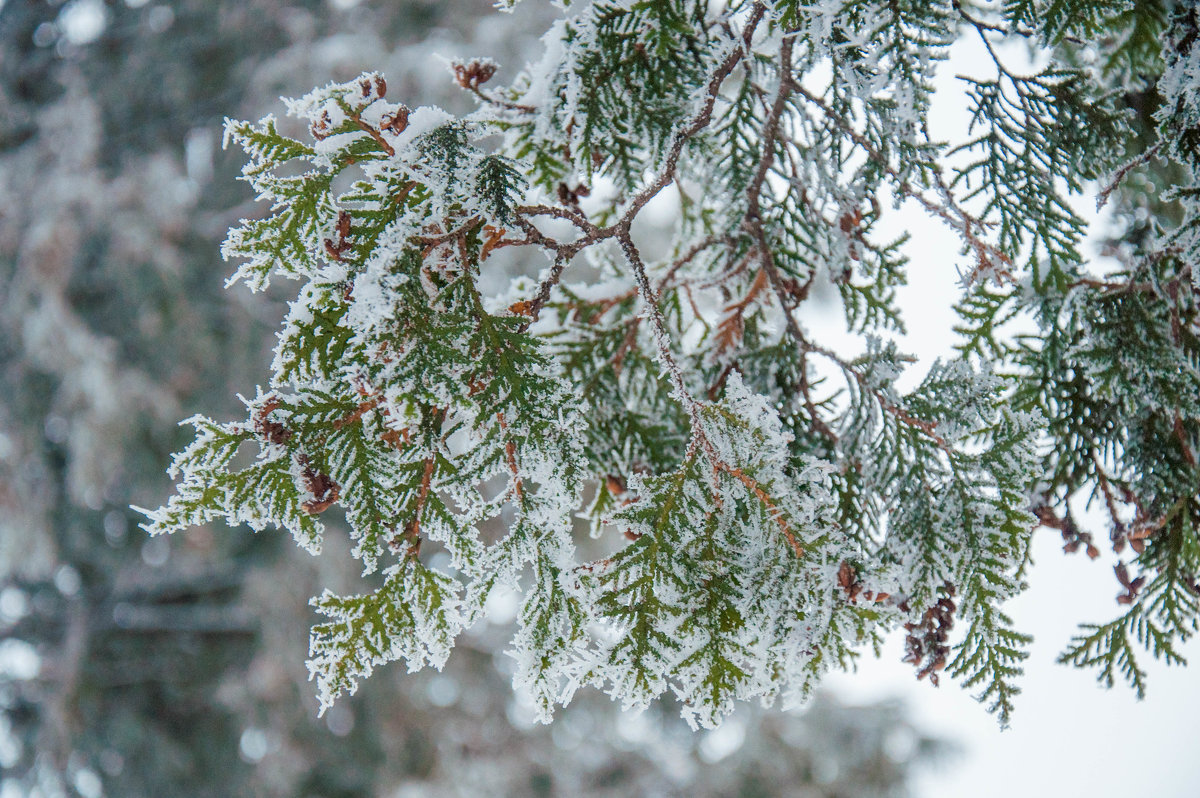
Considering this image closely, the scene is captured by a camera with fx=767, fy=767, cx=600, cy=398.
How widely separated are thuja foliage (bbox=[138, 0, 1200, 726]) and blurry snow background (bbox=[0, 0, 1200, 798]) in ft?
14.3

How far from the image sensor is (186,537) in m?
5.73

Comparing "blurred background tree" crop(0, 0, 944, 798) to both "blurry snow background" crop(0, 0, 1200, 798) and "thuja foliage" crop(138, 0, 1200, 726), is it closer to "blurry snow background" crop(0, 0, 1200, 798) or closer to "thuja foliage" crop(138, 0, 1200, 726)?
"blurry snow background" crop(0, 0, 1200, 798)

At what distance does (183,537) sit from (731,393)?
5.91 meters

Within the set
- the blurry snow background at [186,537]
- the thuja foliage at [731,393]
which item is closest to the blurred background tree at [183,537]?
the blurry snow background at [186,537]

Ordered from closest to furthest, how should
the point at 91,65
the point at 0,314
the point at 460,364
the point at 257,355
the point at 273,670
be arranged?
the point at 460,364 → the point at 273,670 → the point at 0,314 → the point at 257,355 → the point at 91,65

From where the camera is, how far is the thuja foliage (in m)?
0.93

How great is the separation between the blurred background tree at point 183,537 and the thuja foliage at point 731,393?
14.7 feet

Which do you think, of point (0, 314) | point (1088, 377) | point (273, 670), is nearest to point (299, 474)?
point (1088, 377)

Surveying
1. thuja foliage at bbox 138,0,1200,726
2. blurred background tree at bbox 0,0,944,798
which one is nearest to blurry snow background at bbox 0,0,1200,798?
blurred background tree at bbox 0,0,944,798

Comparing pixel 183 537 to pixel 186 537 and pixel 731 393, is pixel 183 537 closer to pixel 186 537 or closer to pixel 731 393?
pixel 186 537

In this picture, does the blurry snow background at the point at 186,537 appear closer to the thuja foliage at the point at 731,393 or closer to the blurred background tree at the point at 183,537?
the blurred background tree at the point at 183,537

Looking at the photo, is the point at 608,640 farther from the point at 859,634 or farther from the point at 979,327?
the point at 979,327

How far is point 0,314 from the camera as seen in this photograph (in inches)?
216

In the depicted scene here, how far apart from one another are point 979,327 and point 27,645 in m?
7.60
